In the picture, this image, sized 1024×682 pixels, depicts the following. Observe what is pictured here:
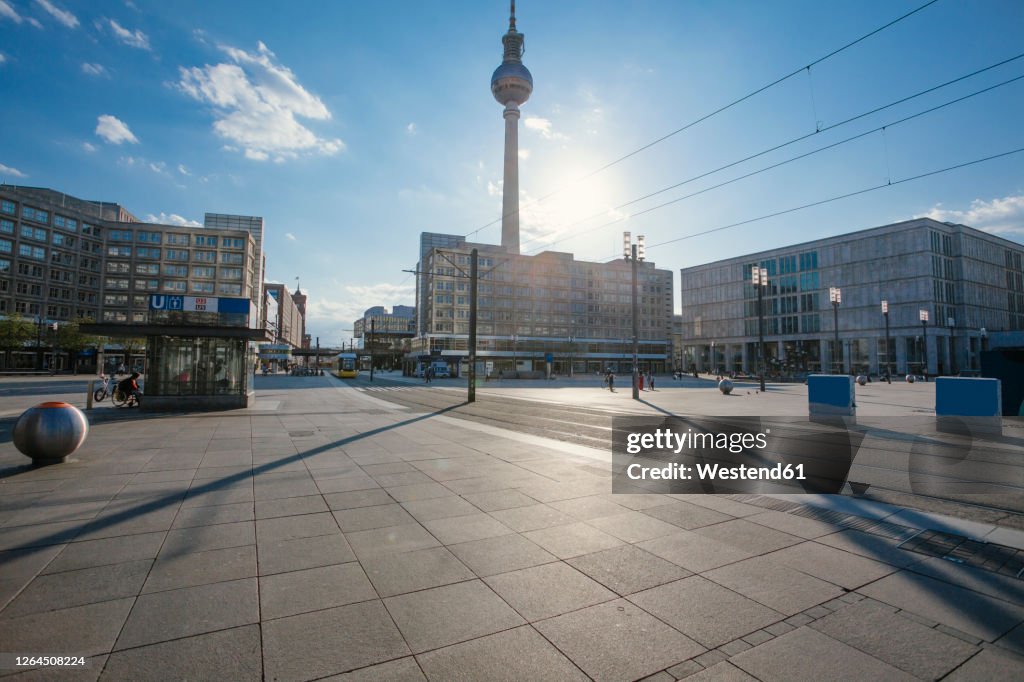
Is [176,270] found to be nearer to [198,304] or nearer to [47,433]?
[198,304]

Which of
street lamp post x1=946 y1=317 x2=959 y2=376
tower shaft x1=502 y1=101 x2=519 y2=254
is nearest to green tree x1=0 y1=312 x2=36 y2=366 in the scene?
tower shaft x1=502 y1=101 x2=519 y2=254

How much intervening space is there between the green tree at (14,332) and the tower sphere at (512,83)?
94638 mm

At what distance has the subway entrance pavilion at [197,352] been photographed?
738 inches

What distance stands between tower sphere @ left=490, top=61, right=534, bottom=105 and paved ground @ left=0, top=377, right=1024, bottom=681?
118 m

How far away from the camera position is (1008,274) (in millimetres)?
83625

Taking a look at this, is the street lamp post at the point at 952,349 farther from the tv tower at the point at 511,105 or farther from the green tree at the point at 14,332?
the green tree at the point at 14,332

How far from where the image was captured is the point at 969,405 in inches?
582

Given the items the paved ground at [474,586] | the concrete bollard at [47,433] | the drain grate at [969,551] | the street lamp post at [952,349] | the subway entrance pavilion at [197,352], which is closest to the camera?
the paved ground at [474,586]

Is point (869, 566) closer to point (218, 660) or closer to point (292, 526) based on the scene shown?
point (218, 660)

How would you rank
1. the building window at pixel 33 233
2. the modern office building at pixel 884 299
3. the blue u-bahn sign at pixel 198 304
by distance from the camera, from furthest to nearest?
the modern office building at pixel 884 299 < the building window at pixel 33 233 < the blue u-bahn sign at pixel 198 304

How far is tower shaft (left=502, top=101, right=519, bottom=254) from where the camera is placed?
4225 inches

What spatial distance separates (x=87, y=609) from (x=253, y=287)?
116999 mm

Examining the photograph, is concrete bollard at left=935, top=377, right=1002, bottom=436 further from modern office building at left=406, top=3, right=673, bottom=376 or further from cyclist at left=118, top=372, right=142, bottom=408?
modern office building at left=406, top=3, right=673, bottom=376

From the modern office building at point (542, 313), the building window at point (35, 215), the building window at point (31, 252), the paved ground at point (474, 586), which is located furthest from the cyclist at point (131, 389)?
the building window at point (35, 215)
